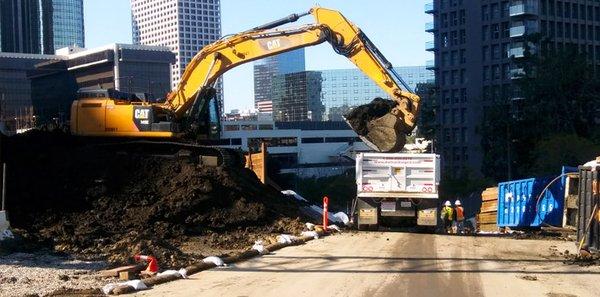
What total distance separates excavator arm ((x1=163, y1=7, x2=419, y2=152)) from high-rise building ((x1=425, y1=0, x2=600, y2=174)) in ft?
239

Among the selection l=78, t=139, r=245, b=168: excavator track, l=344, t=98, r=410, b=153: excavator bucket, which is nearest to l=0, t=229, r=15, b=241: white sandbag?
l=78, t=139, r=245, b=168: excavator track

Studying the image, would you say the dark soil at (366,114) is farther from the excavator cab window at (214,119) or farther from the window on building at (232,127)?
the window on building at (232,127)

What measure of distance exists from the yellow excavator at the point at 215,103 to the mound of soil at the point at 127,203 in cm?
115

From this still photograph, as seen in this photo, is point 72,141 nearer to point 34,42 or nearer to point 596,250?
point 596,250

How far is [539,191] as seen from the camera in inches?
832

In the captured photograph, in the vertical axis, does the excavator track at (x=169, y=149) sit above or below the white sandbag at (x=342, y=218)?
above

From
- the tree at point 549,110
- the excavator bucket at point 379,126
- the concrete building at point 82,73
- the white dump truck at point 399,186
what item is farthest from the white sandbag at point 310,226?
the concrete building at point 82,73

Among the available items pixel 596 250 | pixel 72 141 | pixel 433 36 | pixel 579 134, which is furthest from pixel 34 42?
pixel 596 250

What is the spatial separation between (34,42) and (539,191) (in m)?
188

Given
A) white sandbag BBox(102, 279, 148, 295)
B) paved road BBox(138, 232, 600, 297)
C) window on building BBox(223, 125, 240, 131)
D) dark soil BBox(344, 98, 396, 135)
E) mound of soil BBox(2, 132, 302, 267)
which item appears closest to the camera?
white sandbag BBox(102, 279, 148, 295)

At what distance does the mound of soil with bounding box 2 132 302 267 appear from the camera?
662 inches

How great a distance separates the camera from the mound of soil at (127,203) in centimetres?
1681

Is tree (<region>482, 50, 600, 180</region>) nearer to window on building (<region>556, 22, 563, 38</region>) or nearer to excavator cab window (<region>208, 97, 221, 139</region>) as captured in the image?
window on building (<region>556, 22, 563, 38</region>)

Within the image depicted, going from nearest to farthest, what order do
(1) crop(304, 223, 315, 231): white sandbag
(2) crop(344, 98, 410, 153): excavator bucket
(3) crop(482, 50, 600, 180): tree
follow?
(1) crop(304, 223, 315, 231): white sandbag → (2) crop(344, 98, 410, 153): excavator bucket → (3) crop(482, 50, 600, 180): tree
